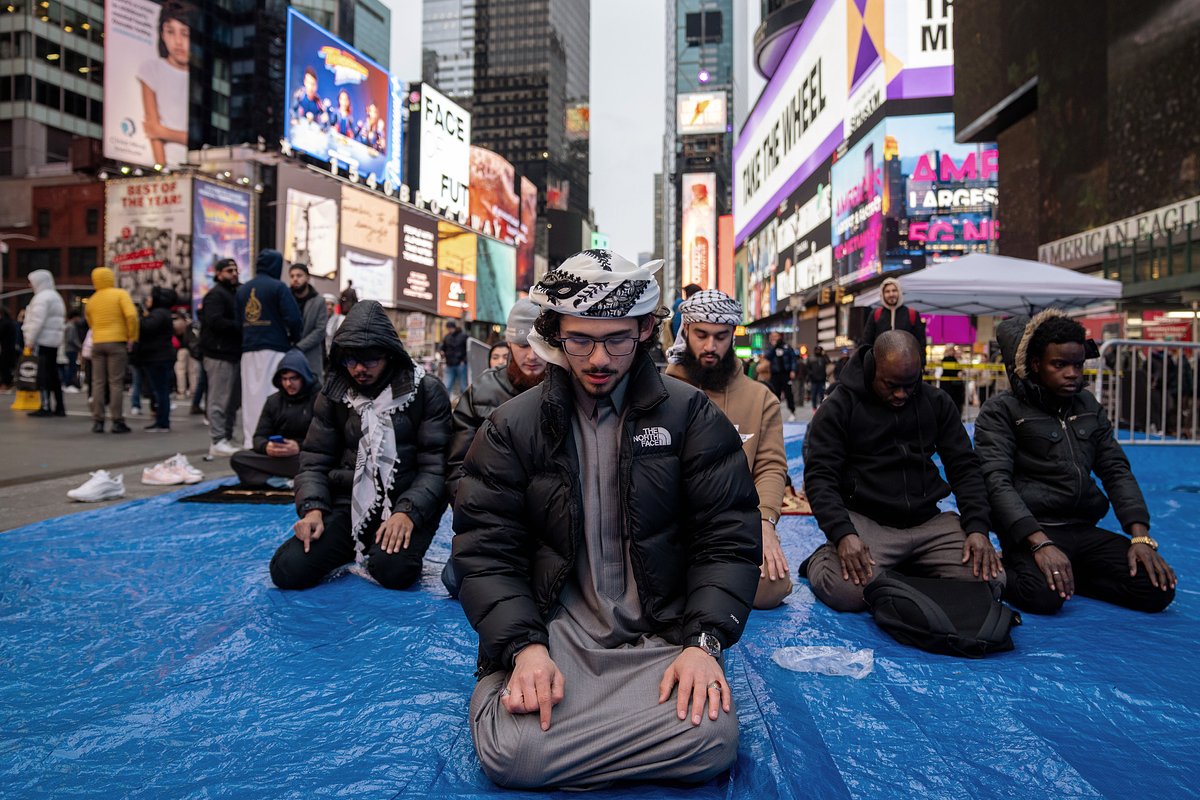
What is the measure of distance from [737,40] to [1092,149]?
167 meters

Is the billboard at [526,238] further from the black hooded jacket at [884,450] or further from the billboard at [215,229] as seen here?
the black hooded jacket at [884,450]

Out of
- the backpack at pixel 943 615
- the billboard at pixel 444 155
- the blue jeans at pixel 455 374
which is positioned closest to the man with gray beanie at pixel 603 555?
the backpack at pixel 943 615

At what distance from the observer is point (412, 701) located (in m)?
2.58

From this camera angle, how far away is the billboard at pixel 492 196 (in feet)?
175

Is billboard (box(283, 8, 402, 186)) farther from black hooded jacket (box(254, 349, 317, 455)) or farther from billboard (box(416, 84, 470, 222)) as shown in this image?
black hooded jacket (box(254, 349, 317, 455))

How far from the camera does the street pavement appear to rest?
5.82 meters

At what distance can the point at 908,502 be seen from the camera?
3740 mm

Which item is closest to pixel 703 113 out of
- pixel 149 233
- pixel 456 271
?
pixel 456 271

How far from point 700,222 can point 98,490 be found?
270 feet

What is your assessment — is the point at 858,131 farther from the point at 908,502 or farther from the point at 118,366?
the point at 908,502

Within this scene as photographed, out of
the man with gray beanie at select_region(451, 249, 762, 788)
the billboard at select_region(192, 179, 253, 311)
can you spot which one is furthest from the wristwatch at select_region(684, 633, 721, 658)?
the billboard at select_region(192, 179, 253, 311)

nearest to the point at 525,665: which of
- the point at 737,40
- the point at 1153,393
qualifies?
the point at 1153,393

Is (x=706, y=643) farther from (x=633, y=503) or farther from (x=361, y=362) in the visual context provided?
(x=361, y=362)

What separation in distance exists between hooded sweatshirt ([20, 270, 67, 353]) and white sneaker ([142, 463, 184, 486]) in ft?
19.4
